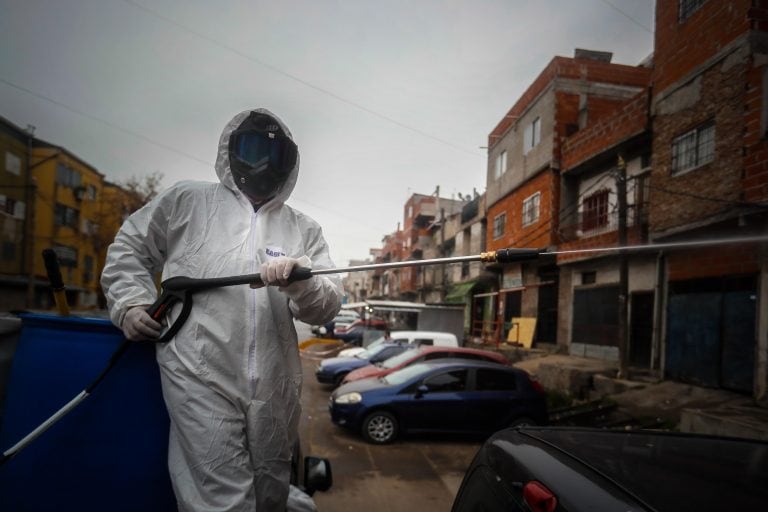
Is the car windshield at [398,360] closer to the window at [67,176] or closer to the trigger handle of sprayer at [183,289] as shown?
the trigger handle of sprayer at [183,289]

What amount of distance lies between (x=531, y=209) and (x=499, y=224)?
123 cm

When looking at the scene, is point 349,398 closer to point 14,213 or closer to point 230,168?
point 230,168

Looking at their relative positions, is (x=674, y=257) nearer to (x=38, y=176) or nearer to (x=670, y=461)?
(x=670, y=461)

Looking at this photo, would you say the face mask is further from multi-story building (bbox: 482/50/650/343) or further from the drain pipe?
multi-story building (bbox: 482/50/650/343)

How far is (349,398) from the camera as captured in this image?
7.35m

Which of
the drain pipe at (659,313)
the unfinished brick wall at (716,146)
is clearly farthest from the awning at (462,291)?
the unfinished brick wall at (716,146)

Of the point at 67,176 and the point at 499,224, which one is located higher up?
the point at 67,176

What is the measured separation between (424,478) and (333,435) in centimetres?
222

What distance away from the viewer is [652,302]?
446 inches

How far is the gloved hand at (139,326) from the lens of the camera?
1526 millimetres

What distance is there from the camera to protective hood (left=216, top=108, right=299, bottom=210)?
6.34 feet

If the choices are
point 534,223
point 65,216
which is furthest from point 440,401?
point 65,216

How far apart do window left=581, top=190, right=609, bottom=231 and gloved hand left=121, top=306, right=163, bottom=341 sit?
13568mm

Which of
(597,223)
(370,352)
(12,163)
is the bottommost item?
(370,352)
